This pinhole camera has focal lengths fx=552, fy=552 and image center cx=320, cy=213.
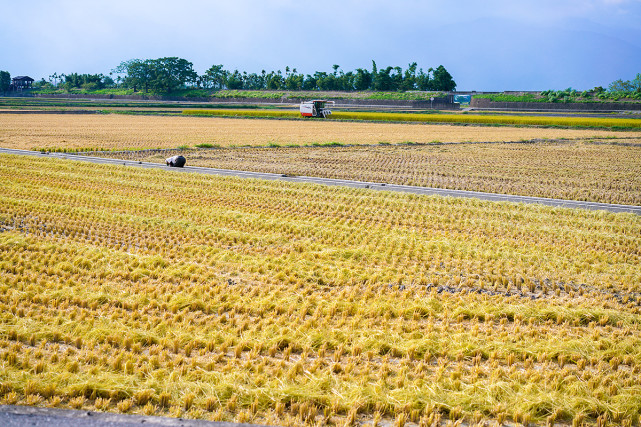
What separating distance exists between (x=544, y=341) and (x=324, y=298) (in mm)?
2712

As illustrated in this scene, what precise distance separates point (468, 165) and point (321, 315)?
17978mm

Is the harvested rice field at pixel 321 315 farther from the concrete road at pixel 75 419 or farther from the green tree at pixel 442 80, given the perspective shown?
the green tree at pixel 442 80

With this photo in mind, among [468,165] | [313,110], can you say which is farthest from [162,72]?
[468,165]

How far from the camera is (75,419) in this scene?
4309mm

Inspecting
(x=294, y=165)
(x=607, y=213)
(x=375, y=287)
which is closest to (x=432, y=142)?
(x=294, y=165)

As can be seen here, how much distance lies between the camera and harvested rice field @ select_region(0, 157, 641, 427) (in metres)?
4.75

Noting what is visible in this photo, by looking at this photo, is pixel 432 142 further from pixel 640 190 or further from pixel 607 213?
pixel 607 213

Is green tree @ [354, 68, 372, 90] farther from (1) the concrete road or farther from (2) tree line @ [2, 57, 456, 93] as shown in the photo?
(1) the concrete road

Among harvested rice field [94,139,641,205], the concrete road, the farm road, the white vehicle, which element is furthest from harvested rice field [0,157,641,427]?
the white vehicle

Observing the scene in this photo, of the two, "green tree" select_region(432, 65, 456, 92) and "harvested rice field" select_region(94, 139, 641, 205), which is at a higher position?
"green tree" select_region(432, 65, 456, 92)

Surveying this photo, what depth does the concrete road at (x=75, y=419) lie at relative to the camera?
13.9ft

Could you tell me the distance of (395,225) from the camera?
11539mm

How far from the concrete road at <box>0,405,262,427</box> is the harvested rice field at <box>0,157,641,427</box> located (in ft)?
0.56

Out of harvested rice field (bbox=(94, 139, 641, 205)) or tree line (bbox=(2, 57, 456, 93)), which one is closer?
harvested rice field (bbox=(94, 139, 641, 205))
